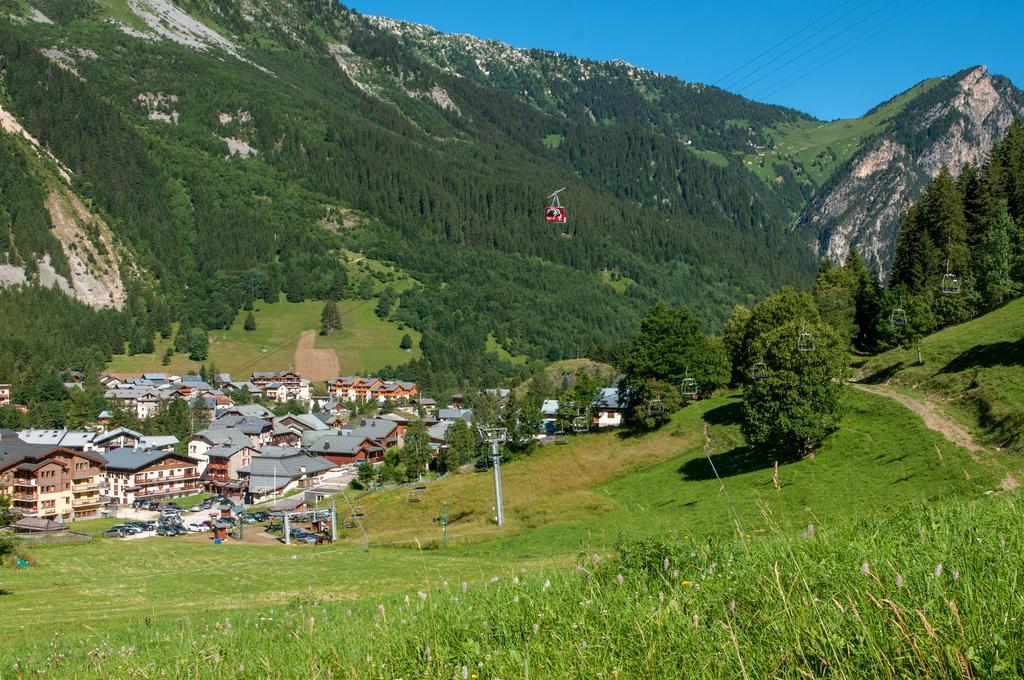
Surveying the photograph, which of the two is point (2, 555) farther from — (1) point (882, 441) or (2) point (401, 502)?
(1) point (882, 441)

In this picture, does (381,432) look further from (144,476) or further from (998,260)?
(998,260)

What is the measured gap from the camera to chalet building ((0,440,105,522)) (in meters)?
90.8

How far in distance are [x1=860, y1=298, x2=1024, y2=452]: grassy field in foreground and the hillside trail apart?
2.03ft

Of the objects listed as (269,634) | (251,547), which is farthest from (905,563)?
(251,547)

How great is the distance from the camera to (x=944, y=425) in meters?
39.6

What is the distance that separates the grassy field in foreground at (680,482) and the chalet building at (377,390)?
332 feet

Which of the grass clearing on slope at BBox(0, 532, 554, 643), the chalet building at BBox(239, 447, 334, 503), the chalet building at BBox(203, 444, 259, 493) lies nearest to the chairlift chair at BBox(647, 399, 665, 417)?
the grass clearing on slope at BBox(0, 532, 554, 643)

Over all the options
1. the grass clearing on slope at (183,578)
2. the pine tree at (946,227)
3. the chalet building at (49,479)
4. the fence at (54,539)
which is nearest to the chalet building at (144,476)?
the chalet building at (49,479)

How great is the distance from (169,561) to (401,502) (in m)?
25.1

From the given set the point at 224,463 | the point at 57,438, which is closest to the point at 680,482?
the point at 224,463

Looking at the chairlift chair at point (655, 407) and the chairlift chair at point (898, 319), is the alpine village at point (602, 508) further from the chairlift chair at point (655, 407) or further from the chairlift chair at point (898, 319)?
the chairlift chair at point (655, 407)

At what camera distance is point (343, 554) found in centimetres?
3869

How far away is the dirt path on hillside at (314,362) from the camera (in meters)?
186

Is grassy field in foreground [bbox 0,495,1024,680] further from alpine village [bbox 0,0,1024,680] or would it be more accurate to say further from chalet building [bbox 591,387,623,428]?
chalet building [bbox 591,387,623,428]
